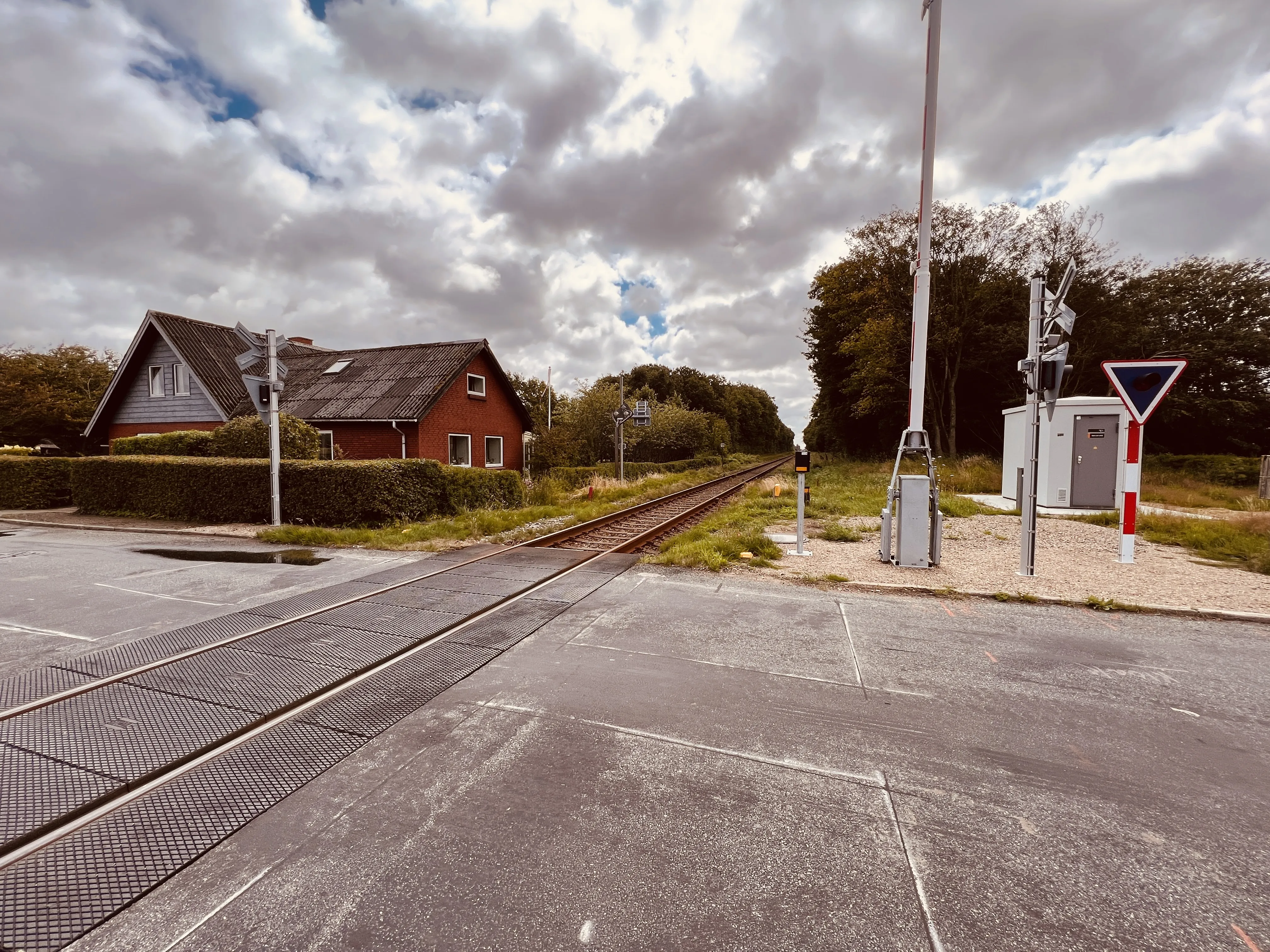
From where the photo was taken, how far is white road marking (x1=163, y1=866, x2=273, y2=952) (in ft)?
5.94

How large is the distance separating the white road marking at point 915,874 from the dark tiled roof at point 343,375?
18.3 m

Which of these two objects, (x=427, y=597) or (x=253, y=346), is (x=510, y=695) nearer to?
(x=427, y=597)

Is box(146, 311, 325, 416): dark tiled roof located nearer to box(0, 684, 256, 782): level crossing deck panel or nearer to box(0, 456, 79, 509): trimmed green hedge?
box(0, 456, 79, 509): trimmed green hedge

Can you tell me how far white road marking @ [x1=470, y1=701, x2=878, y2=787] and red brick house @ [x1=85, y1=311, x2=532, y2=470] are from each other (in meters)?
16.8

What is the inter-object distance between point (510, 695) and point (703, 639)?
1816mm

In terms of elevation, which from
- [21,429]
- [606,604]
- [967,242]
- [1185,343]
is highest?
[967,242]

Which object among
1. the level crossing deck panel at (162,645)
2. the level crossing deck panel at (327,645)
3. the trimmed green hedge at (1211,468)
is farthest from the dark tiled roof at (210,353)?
the trimmed green hedge at (1211,468)

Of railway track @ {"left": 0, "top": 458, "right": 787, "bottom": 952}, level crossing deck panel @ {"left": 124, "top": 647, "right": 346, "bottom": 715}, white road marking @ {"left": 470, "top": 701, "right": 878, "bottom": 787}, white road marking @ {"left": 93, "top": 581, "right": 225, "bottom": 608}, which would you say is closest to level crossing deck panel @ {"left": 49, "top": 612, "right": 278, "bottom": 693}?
railway track @ {"left": 0, "top": 458, "right": 787, "bottom": 952}

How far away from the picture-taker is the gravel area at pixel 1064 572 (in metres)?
6.18

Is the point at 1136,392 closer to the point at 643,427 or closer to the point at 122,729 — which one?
the point at 122,729

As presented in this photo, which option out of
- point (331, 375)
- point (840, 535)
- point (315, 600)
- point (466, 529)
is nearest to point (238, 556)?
point (466, 529)

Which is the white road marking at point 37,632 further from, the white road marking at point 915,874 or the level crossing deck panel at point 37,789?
the white road marking at point 915,874

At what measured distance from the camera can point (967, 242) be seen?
86.9 ft

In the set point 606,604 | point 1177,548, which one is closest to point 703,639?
point 606,604
